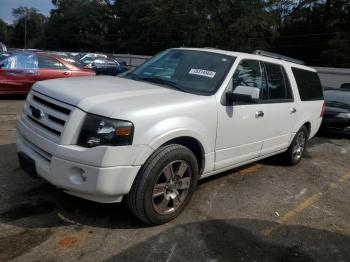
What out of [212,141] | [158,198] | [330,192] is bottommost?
[330,192]

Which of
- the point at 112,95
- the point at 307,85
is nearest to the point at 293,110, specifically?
the point at 307,85

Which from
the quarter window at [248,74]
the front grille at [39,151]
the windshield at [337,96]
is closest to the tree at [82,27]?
the windshield at [337,96]

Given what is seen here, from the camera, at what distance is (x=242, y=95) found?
173 inches

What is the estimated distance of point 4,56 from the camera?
37.2 feet

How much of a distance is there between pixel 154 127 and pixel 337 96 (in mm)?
9005

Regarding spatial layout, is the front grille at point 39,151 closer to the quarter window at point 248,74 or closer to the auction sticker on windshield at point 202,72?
the auction sticker on windshield at point 202,72

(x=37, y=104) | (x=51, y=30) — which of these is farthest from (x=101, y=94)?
(x=51, y=30)

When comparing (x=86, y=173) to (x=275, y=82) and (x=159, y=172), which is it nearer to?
(x=159, y=172)

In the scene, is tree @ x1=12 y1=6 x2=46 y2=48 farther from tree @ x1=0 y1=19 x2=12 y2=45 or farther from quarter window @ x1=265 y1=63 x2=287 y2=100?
quarter window @ x1=265 y1=63 x2=287 y2=100

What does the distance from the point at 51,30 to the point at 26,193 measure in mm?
89246

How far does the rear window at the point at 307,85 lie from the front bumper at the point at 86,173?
361cm

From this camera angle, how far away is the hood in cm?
354

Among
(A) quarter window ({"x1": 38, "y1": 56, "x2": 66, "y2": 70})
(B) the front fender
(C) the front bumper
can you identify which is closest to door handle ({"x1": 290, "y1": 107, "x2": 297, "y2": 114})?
(B) the front fender

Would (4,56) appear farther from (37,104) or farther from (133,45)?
(133,45)
